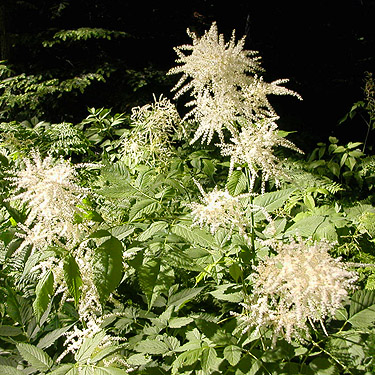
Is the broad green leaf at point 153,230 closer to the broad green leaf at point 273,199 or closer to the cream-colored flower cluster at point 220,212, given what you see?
the cream-colored flower cluster at point 220,212

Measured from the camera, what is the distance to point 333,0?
6297 mm

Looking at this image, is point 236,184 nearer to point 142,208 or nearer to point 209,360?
point 142,208

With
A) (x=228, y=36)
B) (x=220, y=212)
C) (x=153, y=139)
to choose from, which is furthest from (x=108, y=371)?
(x=228, y=36)

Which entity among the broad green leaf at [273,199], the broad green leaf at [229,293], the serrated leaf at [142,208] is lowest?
the broad green leaf at [229,293]

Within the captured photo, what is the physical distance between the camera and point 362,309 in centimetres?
142

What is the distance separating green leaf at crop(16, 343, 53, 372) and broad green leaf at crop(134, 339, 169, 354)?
0.95ft

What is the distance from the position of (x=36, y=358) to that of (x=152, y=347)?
1.24ft

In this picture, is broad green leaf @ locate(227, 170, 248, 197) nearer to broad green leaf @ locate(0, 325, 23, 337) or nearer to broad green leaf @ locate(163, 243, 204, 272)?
broad green leaf @ locate(163, 243, 204, 272)

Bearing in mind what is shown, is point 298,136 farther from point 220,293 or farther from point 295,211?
point 220,293

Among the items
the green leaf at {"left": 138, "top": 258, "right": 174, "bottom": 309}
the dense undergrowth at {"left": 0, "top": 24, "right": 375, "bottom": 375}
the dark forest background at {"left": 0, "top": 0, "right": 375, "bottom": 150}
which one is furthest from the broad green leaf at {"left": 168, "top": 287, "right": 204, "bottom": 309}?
the dark forest background at {"left": 0, "top": 0, "right": 375, "bottom": 150}

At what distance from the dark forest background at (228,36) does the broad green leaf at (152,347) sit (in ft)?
15.2

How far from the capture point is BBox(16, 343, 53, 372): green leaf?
4.23ft

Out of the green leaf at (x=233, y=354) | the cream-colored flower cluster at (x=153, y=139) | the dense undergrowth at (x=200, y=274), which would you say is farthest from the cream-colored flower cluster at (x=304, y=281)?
the cream-colored flower cluster at (x=153, y=139)

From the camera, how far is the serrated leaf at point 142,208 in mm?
1588
